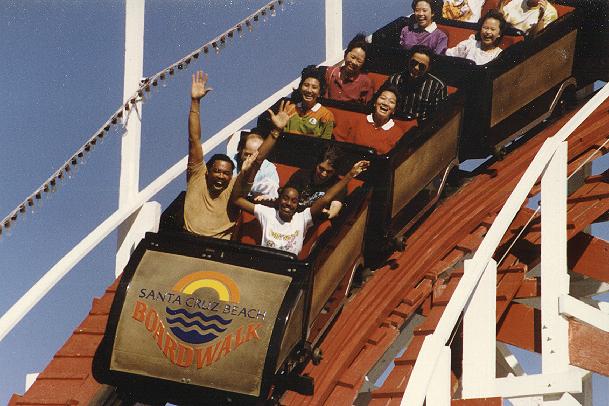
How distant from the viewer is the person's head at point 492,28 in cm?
934

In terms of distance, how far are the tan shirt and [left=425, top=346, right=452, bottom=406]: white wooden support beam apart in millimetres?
1711

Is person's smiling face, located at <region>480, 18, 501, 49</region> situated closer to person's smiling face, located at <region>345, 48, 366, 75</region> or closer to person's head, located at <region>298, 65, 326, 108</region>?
person's smiling face, located at <region>345, 48, 366, 75</region>

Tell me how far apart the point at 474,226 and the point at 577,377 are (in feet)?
4.19

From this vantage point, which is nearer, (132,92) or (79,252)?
(79,252)

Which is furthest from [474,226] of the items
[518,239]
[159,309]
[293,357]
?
[159,309]

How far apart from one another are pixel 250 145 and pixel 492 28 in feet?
7.61

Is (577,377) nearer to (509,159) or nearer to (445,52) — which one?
(509,159)

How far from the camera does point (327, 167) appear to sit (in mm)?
7676

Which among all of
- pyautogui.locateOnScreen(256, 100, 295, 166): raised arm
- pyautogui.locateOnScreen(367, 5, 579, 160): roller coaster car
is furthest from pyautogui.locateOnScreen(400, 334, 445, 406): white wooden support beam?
pyautogui.locateOnScreen(367, 5, 579, 160): roller coaster car

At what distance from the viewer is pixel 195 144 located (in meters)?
7.37

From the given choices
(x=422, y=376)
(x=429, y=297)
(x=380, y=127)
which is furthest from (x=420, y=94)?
(x=422, y=376)

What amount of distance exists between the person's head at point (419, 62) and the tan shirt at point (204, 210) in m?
1.93

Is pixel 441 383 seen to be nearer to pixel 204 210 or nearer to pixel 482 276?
pixel 482 276

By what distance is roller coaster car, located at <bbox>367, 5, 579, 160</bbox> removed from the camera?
874 cm
